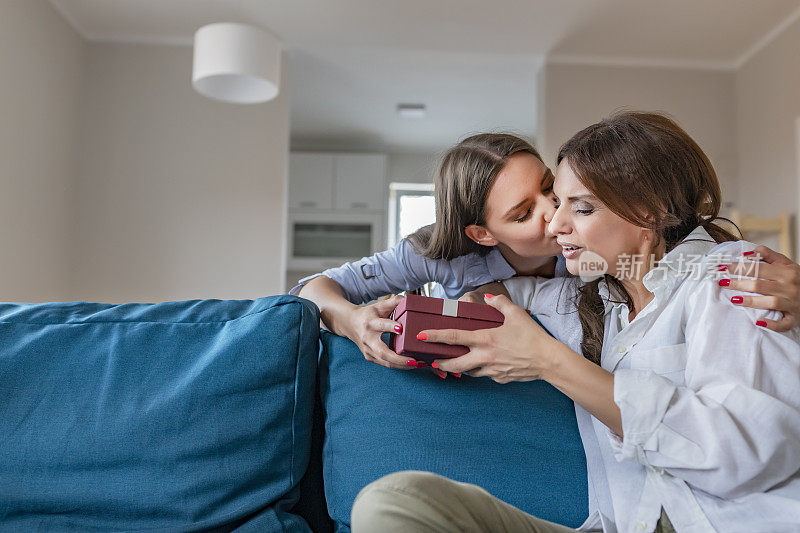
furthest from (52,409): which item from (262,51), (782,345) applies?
(262,51)

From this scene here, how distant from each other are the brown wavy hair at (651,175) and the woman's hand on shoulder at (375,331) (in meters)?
0.43

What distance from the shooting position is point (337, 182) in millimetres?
7027

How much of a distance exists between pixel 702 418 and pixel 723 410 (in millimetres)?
31

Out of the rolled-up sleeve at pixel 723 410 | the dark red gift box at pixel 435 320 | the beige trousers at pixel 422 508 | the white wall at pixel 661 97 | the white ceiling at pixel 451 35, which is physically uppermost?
the white ceiling at pixel 451 35

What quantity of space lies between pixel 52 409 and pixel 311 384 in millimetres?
461

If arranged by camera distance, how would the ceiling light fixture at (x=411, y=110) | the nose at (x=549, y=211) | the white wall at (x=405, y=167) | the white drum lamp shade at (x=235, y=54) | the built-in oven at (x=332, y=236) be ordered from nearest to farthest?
the nose at (x=549, y=211) → the white drum lamp shade at (x=235, y=54) → the ceiling light fixture at (x=411, y=110) → the built-in oven at (x=332, y=236) → the white wall at (x=405, y=167)

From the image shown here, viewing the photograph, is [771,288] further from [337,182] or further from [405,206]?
[405,206]

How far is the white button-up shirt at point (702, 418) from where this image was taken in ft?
3.16

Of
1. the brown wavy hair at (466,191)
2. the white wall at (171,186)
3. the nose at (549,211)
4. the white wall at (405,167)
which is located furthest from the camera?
the white wall at (405,167)

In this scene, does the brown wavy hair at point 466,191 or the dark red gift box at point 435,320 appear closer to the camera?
the dark red gift box at point 435,320

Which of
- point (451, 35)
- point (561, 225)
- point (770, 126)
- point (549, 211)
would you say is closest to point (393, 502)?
point (561, 225)

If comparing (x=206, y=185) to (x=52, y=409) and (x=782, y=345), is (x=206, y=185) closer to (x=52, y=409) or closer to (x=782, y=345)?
(x=52, y=409)

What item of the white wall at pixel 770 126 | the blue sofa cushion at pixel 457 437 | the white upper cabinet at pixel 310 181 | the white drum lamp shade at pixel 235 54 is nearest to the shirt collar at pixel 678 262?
the blue sofa cushion at pixel 457 437

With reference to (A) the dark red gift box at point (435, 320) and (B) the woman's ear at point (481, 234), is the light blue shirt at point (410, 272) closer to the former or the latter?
(B) the woman's ear at point (481, 234)
